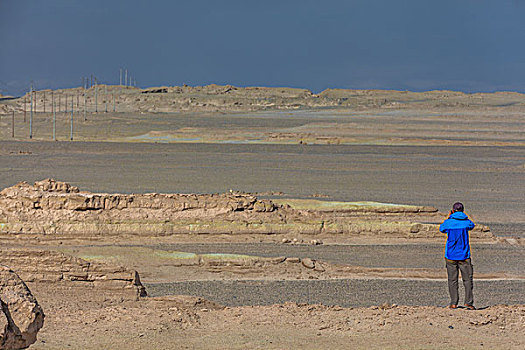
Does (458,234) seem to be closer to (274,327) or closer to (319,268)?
(274,327)

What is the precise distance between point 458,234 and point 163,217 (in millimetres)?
6580

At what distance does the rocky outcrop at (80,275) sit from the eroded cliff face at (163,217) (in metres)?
3.99

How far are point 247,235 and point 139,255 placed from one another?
236 centimetres

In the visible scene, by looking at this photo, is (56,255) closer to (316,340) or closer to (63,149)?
(316,340)

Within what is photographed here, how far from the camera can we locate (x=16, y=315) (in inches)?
262

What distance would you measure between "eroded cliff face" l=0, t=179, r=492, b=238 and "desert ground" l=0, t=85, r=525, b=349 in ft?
0.09

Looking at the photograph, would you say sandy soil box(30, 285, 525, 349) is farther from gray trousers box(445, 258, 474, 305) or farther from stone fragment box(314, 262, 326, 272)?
stone fragment box(314, 262, 326, 272)

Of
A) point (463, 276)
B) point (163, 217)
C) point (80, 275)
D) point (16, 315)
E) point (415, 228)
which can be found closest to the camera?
point (16, 315)

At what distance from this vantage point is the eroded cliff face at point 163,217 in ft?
44.2

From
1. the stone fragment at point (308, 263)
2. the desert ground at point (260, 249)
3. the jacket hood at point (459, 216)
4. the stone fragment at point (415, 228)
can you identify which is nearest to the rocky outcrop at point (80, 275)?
the desert ground at point (260, 249)

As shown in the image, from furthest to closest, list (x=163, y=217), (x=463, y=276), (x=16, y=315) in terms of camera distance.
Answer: (x=163, y=217) < (x=463, y=276) < (x=16, y=315)

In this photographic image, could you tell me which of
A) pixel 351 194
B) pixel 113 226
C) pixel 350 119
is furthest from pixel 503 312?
pixel 350 119

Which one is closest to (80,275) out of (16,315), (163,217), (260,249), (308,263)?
(16,315)

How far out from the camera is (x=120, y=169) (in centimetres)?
2728
